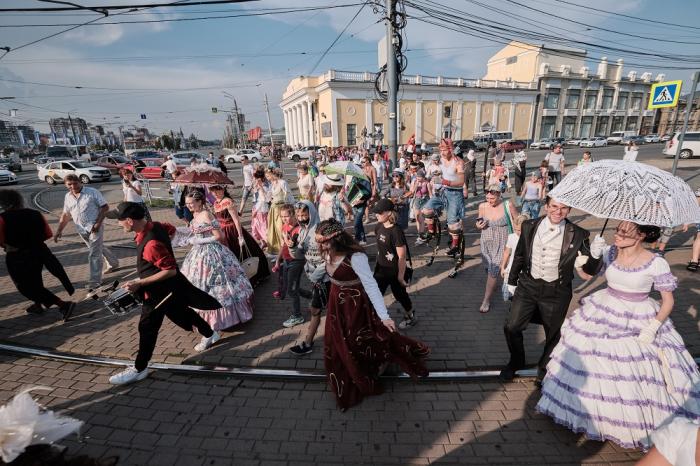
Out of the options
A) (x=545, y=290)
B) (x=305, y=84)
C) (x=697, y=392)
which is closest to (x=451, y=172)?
(x=545, y=290)

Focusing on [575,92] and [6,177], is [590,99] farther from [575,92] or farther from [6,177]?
[6,177]

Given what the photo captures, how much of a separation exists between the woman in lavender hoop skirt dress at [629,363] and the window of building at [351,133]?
145 ft

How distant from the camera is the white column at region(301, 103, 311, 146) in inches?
2058

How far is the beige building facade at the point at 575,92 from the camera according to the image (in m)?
52.6

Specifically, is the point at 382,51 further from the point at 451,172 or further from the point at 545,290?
the point at 545,290

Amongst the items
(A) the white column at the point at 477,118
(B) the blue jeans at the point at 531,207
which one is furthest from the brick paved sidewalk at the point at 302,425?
(A) the white column at the point at 477,118

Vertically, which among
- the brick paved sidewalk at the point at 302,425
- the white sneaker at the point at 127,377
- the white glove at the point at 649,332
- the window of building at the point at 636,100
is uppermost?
the window of building at the point at 636,100

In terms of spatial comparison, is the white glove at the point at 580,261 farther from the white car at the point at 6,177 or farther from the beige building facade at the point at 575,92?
the beige building facade at the point at 575,92

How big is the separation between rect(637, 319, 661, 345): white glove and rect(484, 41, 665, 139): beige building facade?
6037 centimetres

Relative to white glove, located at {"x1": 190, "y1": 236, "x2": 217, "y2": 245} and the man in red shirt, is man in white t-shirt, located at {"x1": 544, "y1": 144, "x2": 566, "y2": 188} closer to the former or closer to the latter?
white glove, located at {"x1": 190, "y1": 236, "x2": 217, "y2": 245}

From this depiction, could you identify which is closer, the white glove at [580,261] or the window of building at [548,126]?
the white glove at [580,261]

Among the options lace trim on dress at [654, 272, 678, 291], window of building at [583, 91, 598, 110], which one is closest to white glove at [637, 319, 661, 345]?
lace trim on dress at [654, 272, 678, 291]

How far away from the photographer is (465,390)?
3.47 metres

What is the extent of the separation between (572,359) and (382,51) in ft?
33.4
